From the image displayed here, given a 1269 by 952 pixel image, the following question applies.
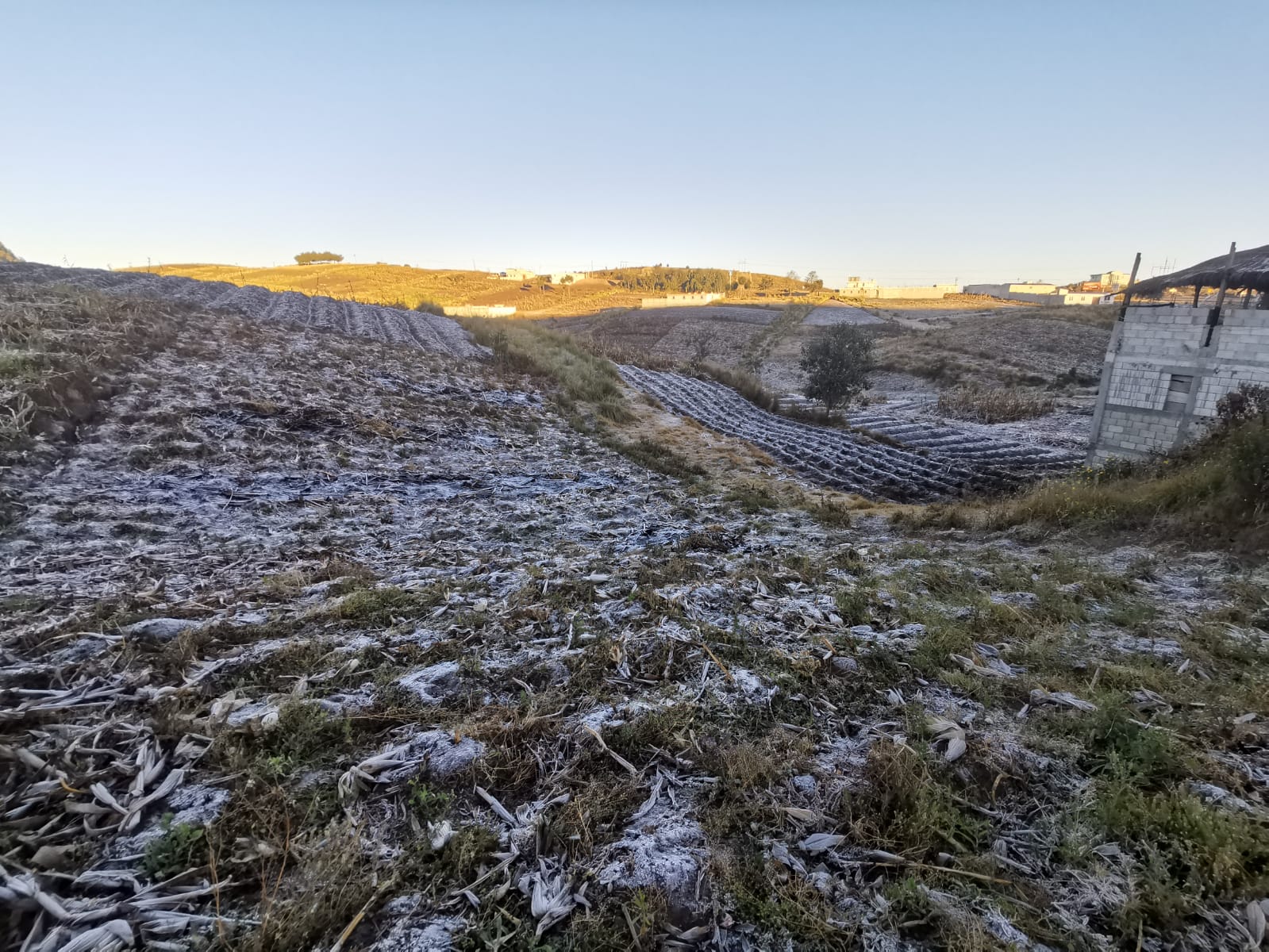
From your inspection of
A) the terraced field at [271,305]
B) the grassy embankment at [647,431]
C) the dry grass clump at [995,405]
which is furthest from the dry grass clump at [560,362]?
the dry grass clump at [995,405]

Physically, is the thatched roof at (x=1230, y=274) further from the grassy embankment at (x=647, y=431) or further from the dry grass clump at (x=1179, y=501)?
the grassy embankment at (x=647, y=431)

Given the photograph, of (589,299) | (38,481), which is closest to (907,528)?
(38,481)

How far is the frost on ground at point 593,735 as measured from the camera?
2.28m

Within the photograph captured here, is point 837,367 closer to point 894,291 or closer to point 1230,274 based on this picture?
point 1230,274

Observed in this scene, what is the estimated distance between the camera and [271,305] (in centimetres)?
2217

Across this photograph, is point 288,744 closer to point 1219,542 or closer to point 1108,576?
point 1108,576

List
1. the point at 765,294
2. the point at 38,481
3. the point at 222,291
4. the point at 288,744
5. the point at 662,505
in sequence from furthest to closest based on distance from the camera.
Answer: the point at 765,294
the point at 222,291
the point at 662,505
the point at 38,481
the point at 288,744

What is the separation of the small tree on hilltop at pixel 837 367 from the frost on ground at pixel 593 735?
1432cm

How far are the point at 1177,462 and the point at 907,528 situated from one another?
201 inches

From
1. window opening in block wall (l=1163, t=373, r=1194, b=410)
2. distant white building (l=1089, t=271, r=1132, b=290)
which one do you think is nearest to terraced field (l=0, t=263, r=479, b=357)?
window opening in block wall (l=1163, t=373, r=1194, b=410)

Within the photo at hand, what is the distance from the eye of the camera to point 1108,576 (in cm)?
578

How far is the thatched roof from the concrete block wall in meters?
1.01

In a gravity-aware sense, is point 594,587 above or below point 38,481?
below

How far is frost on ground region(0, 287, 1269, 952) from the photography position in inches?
89.7
